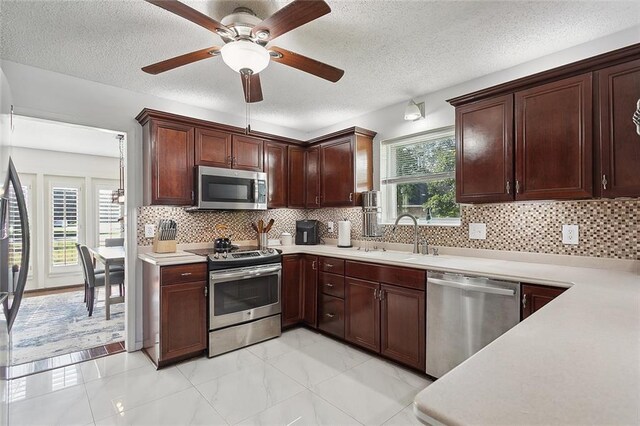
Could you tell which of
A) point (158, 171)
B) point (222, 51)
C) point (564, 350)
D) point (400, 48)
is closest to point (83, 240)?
point (158, 171)

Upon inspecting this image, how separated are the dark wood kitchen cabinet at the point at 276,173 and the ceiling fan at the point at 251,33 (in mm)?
1625

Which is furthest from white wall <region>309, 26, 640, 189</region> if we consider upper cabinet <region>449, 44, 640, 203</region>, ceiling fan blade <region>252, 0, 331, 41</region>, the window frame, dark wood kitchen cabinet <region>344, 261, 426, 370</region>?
the window frame

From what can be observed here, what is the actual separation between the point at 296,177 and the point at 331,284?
1.52 metres

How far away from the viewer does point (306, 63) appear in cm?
203

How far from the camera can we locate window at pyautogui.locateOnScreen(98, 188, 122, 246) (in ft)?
20.0

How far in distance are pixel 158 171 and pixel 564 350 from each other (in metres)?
3.11

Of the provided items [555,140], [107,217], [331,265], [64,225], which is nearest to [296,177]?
[331,265]

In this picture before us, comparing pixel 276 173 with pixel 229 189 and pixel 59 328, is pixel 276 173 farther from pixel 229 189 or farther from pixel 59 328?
pixel 59 328

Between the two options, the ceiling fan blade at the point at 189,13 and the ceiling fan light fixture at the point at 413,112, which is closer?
the ceiling fan blade at the point at 189,13

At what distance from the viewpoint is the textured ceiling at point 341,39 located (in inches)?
74.4

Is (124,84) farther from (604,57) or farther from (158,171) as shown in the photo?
(604,57)

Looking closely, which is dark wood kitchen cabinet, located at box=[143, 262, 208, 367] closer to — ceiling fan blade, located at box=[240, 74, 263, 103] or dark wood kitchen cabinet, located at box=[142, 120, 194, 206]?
dark wood kitchen cabinet, located at box=[142, 120, 194, 206]

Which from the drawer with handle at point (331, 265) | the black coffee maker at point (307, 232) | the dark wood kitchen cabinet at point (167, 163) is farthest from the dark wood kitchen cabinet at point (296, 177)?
the dark wood kitchen cabinet at point (167, 163)

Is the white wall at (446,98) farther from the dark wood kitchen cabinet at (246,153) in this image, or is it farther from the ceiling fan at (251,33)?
the ceiling fan at (251,33)
